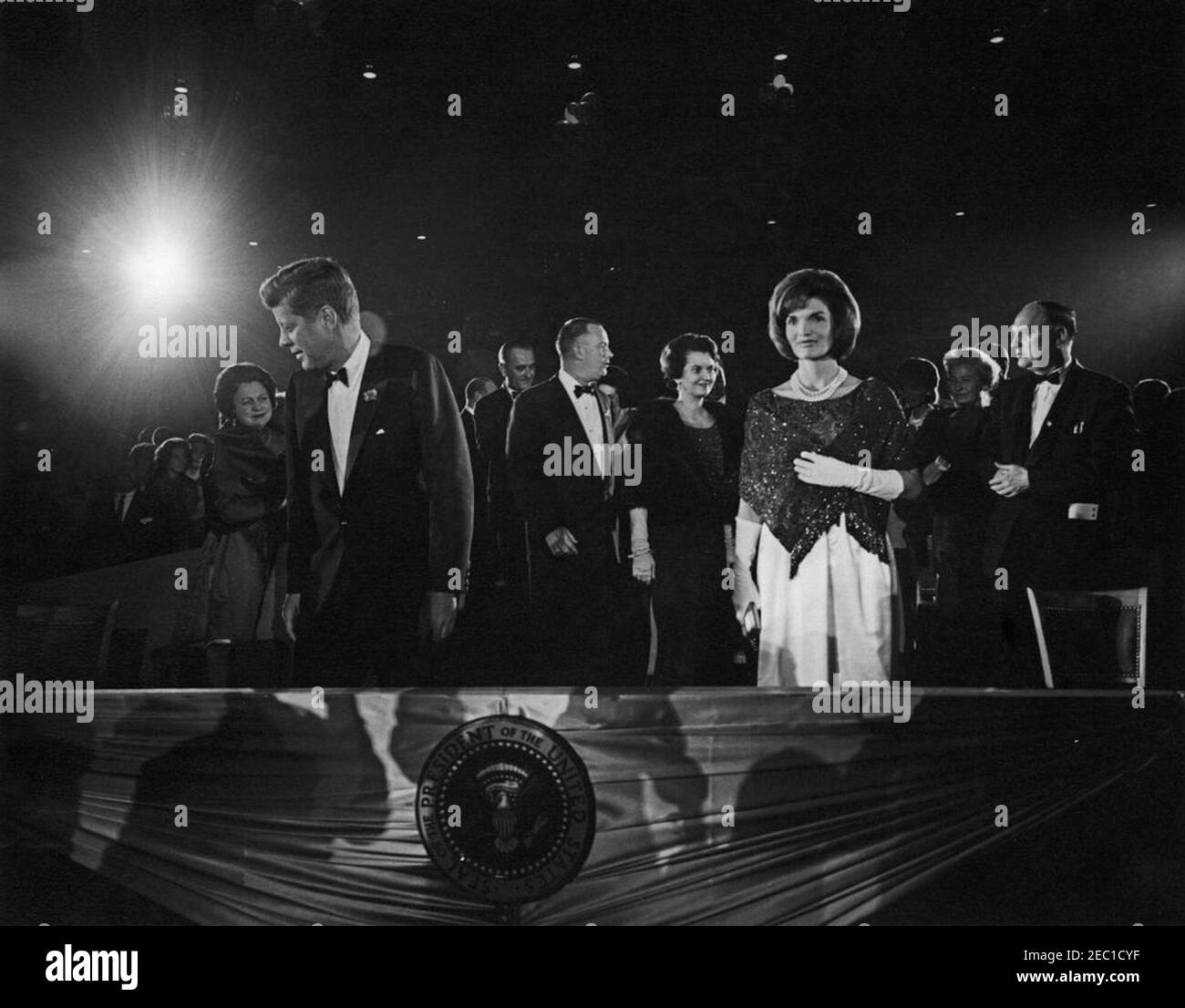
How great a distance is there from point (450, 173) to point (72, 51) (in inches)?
44.4

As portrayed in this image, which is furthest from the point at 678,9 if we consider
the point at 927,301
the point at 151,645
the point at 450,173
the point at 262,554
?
the point at 151,645

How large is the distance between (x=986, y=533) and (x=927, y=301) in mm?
659

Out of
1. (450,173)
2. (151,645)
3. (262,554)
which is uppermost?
(450,173)

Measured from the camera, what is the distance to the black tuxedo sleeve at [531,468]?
2850mm

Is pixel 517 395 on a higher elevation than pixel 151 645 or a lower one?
higher

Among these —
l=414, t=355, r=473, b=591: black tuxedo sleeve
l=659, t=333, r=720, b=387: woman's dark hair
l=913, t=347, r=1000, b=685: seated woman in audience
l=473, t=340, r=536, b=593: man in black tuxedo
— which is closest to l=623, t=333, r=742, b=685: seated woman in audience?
l=659, t=333, r=720, b=387: woman's dark hair

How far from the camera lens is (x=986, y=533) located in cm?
286

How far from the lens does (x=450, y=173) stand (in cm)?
289

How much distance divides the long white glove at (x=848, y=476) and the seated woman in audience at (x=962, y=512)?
9 centimetres

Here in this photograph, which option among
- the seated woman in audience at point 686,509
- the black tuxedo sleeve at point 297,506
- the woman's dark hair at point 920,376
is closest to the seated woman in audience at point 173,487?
the black tuxedo sleeve at point 297,506

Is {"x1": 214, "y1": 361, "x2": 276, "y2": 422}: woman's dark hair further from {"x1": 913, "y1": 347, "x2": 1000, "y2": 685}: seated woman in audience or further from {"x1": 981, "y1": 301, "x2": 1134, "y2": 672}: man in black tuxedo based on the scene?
{"x1": 981, "y1": 301, "x2": 1134, "y2": 672}: man in black tuxedo

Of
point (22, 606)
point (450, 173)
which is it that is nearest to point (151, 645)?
point (22, 606)
